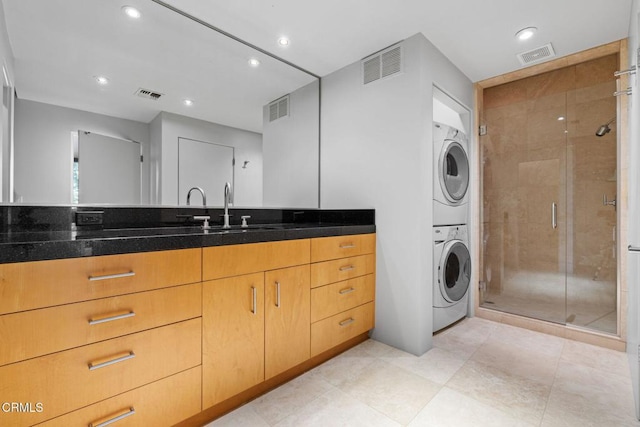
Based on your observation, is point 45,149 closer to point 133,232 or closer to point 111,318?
point 133,232

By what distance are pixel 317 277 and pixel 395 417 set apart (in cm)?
84

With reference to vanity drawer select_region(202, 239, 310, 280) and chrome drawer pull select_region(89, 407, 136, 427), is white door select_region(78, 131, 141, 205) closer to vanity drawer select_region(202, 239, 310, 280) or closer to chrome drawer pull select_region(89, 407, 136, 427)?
A: vanity drawer select_region(202, 239, 310, 280)

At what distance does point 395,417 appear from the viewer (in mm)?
1419

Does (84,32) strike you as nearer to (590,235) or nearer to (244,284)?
(244,284)

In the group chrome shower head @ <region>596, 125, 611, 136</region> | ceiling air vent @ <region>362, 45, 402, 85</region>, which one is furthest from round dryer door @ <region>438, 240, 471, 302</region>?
ceiling air vent @ <region>362, 45, 402, 85</region>

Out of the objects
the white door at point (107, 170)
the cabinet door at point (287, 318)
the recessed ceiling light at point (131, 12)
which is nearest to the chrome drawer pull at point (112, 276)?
the cabinet door at point (287, 318)

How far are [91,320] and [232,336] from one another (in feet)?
1.93

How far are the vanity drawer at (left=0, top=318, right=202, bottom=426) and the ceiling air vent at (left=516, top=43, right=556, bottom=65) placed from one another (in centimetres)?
310

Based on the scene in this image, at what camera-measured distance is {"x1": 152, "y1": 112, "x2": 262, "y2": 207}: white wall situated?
1.86 metres

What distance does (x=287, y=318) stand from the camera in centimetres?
164

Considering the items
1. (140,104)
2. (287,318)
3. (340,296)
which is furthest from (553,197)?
(140,104)

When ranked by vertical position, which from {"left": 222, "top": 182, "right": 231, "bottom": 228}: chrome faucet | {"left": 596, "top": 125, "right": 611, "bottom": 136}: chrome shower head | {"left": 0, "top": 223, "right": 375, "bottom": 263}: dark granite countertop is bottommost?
{"left": 0, "top": 223, "right": 375, "bottom": 263}: dark granite countertop

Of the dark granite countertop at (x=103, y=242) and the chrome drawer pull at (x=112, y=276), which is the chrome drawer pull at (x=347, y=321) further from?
the chrome drawer pull at (x=112, y=276)

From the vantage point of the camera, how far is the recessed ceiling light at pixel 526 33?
6.59 ft
